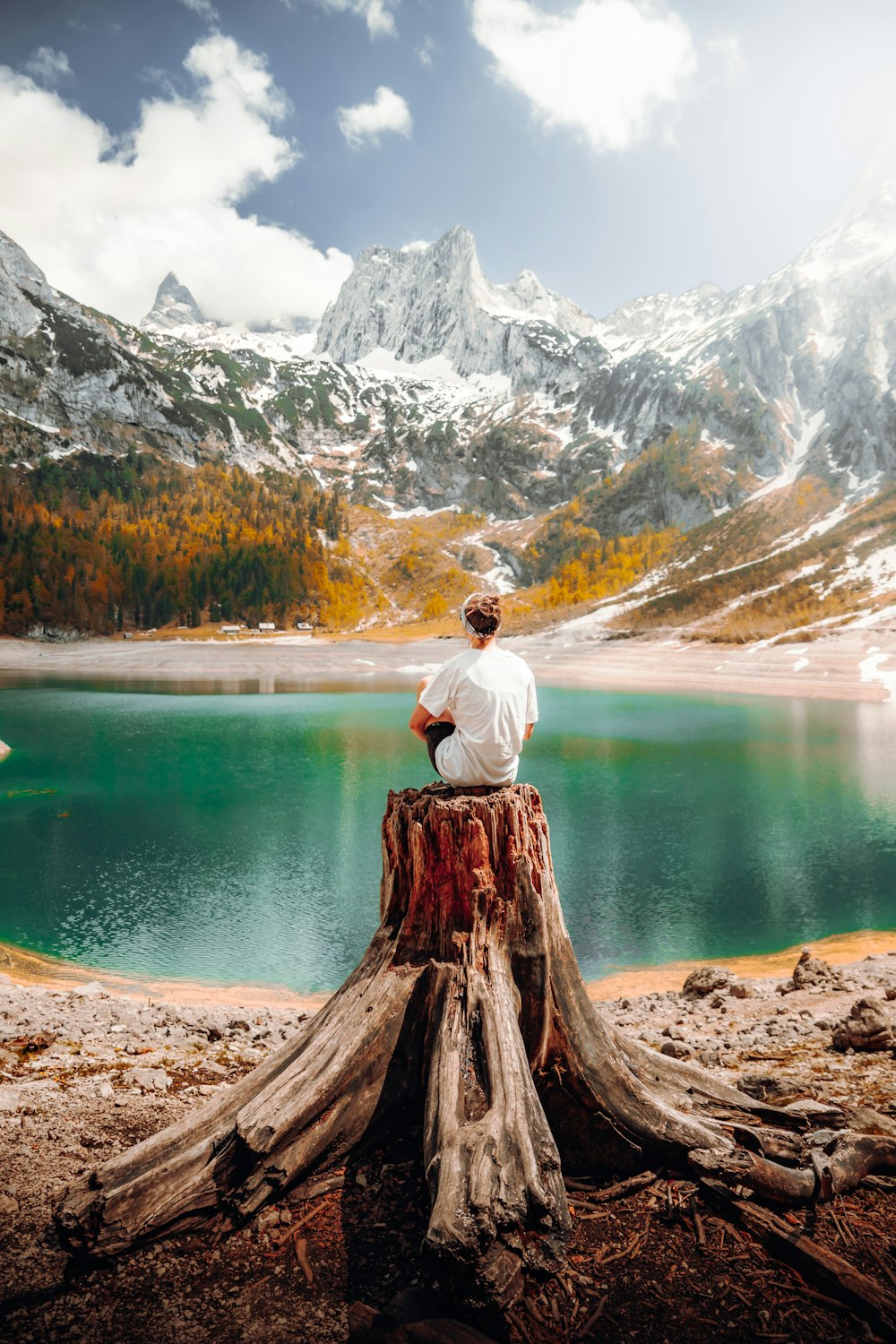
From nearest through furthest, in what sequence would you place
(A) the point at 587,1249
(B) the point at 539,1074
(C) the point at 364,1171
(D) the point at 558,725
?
(A) the point at 587,1249, (C) the point at 364,1171, (B) the point at 539,1074, (D) the point at 558,725

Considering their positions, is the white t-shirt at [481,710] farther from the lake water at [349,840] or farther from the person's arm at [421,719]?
the lake water at [349,840]

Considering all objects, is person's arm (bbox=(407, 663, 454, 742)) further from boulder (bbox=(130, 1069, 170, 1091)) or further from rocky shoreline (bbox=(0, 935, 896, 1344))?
boulder (bbox=(130, 1069, 170, 1091))

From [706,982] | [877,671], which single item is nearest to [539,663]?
[877,671]

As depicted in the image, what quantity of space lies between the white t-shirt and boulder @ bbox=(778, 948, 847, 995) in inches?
288

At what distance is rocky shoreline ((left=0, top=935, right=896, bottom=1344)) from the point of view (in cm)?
289

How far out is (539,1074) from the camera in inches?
160

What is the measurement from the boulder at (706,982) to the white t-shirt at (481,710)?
7304mm

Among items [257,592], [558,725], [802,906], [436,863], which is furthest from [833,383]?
[436,863]

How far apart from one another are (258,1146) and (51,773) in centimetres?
2887

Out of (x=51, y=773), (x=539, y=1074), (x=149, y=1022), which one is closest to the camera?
(x=539, y=1074)

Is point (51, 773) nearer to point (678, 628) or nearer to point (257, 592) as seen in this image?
point (678, 628)

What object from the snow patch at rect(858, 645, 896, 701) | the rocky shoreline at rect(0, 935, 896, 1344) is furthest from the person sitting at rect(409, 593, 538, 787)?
the snow patch at rect(858, 645, 896, 701)

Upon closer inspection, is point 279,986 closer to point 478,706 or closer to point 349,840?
point 349,840

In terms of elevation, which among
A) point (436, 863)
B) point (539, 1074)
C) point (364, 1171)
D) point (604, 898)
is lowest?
point (604, 898)
